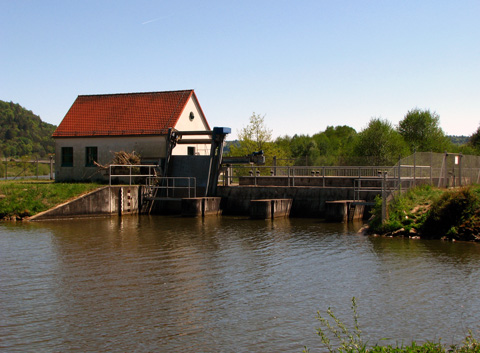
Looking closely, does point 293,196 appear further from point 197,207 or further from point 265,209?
point 197,207

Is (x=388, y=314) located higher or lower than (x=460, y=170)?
lower

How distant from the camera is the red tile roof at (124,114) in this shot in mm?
35594

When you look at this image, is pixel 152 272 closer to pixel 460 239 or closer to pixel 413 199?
pixel 460 239

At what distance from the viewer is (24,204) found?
26859 millimetres

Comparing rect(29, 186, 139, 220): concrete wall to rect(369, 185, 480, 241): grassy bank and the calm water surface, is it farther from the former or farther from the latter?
rect(369, 185, 480, 241): grassy bank

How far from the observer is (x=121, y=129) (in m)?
36.0

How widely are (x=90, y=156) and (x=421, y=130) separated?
54278 mm

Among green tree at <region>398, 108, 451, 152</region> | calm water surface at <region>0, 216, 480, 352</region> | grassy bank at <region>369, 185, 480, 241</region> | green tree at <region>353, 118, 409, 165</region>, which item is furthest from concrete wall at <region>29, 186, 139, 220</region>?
green tree at <region>398, 108, 451, 152</region>

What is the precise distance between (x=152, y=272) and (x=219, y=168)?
63.0 feet

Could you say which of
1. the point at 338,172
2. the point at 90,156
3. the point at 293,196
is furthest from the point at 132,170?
the point at 338,172

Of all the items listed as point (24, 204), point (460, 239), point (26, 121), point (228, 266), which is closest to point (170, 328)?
point (228, 266)

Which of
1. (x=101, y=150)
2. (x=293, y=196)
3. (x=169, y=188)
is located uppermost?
(x=101, y=150)

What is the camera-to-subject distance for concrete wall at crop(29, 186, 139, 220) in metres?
27.0

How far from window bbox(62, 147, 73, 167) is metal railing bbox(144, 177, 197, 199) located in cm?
721
